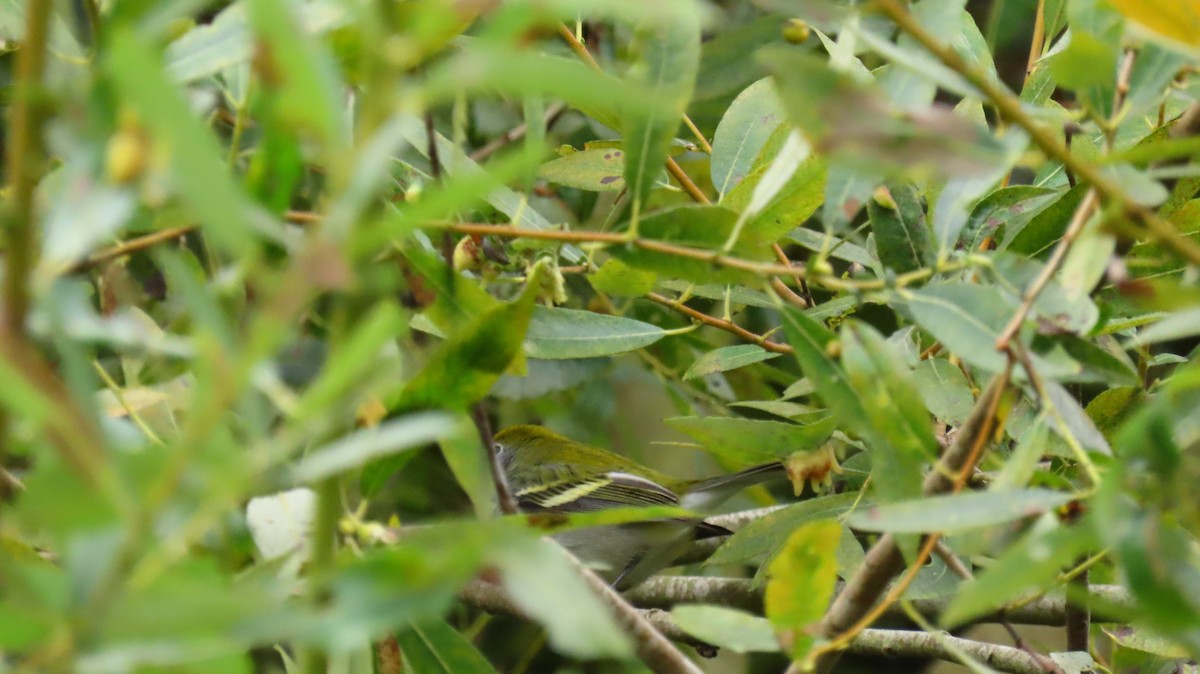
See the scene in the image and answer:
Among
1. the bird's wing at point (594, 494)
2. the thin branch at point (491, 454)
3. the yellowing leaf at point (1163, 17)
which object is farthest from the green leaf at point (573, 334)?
the bird's wing at point (594, 494)

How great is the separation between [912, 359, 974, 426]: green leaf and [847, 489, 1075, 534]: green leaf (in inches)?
23.4

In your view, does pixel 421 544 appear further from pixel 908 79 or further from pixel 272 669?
pixel 272 669

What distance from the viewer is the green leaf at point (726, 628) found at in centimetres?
84

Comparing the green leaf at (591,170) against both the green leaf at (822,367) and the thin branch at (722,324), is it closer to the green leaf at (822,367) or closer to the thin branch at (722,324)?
the thin branch at (722,324)

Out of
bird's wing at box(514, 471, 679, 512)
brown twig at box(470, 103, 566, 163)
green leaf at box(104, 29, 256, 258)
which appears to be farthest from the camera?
bird's wing at box(514, 471, 679, 512)

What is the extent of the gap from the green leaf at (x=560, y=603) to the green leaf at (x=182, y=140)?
0.62ft

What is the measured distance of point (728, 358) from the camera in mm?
1638

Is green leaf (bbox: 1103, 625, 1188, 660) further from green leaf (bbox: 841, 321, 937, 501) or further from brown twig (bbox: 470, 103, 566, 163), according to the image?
brown twig (bbox: 470, 103, 566, 163)

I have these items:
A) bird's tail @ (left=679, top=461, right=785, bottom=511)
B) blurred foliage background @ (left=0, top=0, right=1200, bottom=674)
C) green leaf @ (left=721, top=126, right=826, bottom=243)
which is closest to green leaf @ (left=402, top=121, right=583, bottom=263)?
blurred foliage background @ (left=0, top=0, right=1200, bottom=674)

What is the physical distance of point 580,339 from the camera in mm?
1379

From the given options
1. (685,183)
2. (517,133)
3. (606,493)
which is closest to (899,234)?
(685,183)

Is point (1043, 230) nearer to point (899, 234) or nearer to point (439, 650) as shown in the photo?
point (899, 234)

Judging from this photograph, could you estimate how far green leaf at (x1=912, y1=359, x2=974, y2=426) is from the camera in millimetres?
1356

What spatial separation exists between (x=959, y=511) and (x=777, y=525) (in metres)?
0.84
